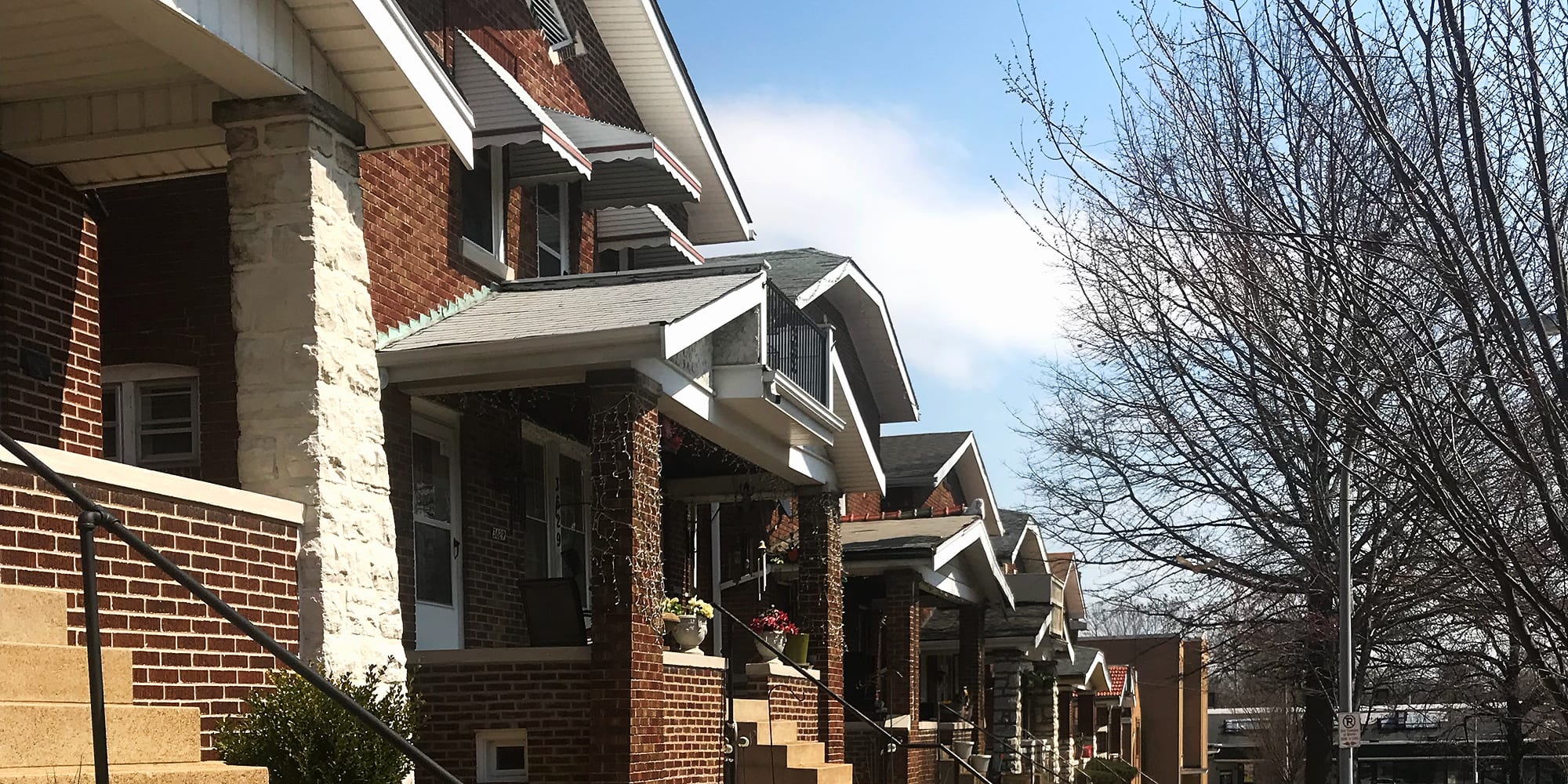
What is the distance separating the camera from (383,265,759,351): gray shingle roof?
461 inches

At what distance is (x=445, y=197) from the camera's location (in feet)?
44.2

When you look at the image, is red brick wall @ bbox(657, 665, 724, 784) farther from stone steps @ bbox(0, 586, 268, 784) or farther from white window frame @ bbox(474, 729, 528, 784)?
stone steps @ bbox(0, 586, 268, 784)

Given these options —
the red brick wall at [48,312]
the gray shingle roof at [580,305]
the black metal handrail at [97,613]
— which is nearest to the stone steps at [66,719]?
the black metal handrail at [97,613]

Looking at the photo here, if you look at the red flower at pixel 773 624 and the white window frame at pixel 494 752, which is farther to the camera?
the red flower at pixel 773 624

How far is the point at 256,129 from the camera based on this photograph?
28.4ft

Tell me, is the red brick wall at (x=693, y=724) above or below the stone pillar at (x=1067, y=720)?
above

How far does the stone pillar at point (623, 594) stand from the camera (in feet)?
37.1

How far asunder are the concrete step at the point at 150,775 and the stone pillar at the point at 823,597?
9.84m

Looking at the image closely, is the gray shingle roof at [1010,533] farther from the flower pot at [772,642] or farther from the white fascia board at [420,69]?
the white fascia board at [420,69]

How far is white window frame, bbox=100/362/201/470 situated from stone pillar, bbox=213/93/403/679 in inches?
116

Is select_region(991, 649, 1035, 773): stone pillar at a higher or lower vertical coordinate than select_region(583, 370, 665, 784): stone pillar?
lower

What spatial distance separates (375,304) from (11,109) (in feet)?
11.2

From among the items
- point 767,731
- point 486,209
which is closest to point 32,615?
point 486,209

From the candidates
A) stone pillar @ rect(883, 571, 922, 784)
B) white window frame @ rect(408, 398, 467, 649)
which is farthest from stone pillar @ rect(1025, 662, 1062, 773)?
white window frame @ rect(408, 398, 467, 649)
